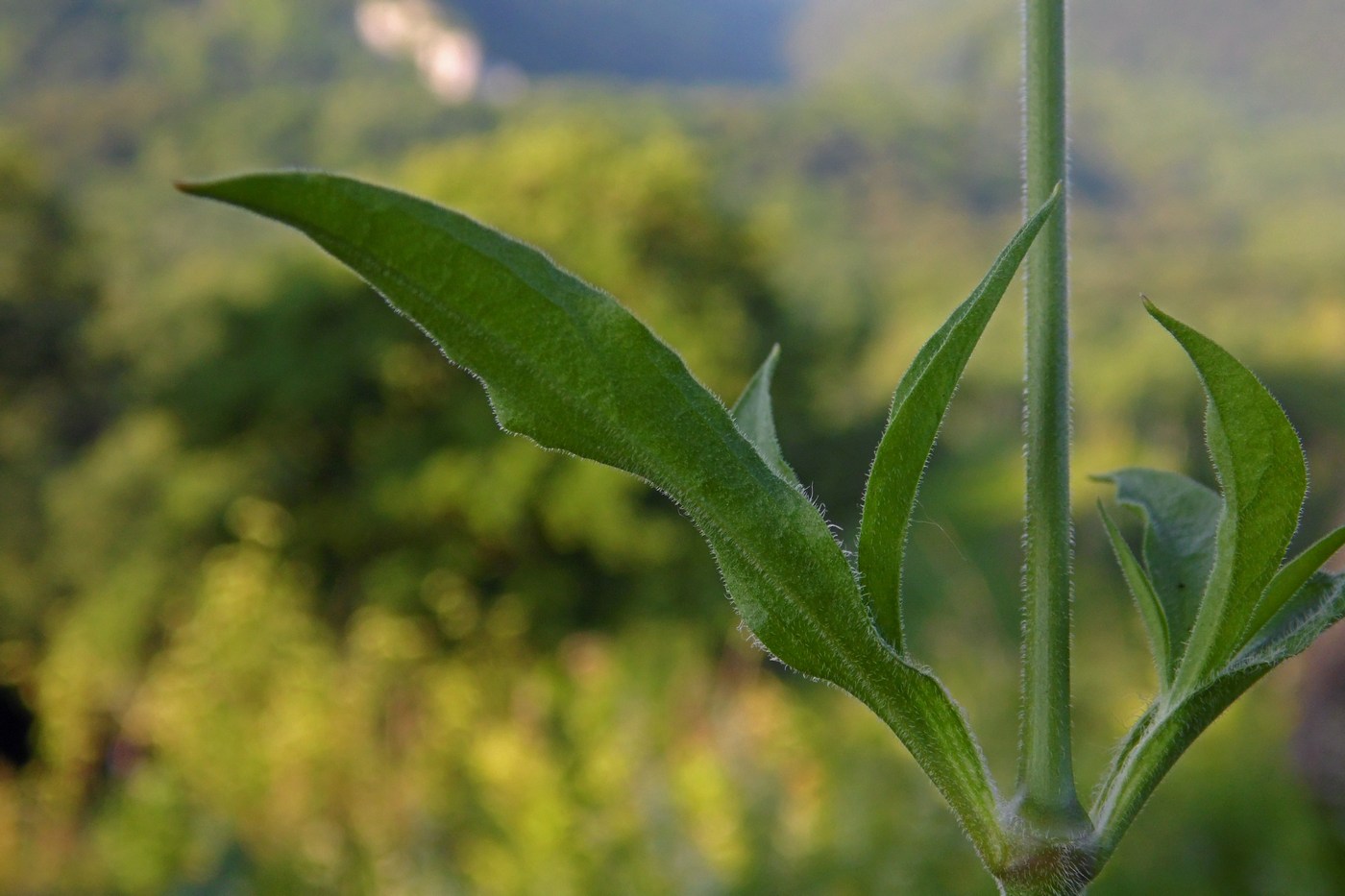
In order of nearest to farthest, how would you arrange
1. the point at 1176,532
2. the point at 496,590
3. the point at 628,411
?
the point at 628,411 → the point at 1176,532 → the point at 496,590

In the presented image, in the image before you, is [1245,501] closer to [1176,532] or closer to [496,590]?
[1176,532]

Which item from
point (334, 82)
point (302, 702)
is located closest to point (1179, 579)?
point (302, 702)

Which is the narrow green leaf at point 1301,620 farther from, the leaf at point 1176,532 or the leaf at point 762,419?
the leaf at point 762,419

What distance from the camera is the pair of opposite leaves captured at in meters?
0.29

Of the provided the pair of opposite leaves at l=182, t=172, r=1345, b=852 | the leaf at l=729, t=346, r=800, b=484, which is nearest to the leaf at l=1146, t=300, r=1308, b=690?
the pair of opposite leaves at l=182, t=172, r=1345, b=852

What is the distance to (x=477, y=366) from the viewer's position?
0.30 meters

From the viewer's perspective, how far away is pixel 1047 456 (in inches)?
13.2

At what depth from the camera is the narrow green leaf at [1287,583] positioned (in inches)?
13.9

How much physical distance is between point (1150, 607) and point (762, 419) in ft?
0.47

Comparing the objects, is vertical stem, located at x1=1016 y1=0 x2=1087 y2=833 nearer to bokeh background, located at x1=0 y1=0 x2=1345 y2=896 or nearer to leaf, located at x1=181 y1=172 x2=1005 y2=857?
leaf, located at x1=181 y1=172 x2=1005 y2=857

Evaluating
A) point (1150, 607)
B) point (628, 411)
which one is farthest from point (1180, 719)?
point (628, 411)

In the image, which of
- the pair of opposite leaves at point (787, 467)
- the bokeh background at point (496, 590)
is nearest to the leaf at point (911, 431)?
the pair of opposite leaves at point (787, 467)

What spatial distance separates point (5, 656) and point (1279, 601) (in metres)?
9.03

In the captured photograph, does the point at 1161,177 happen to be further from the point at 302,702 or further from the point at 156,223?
the point at 302,702
